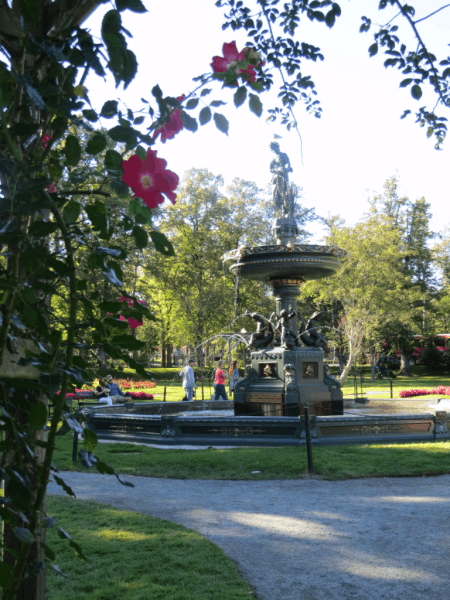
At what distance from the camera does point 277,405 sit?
43.0ft

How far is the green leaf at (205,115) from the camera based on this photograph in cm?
178

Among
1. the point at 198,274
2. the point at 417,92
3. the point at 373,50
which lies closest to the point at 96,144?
the point at 417,92

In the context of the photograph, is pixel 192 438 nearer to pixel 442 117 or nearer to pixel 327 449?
pixel 327 449

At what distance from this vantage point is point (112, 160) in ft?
4.96

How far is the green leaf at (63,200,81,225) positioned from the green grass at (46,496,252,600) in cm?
321

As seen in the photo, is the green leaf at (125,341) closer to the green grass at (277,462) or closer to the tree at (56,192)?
the tree at (56,192)

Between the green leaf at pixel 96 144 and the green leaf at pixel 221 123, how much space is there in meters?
0.44

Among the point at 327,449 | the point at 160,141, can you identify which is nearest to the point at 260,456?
the point at 327,449

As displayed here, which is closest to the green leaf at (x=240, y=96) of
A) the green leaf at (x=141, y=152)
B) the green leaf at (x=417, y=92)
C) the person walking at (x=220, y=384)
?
the green leaf at (x=141, y=152)

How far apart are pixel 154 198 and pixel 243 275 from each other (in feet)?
41.4

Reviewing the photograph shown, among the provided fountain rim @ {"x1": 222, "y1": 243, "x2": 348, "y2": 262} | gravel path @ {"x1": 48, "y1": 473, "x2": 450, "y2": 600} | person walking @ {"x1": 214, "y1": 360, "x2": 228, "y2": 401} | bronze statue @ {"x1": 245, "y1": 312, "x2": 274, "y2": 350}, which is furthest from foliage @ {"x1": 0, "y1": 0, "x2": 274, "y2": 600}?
person walking @ {"x1": 214, "y1": 360, "x2": 228, "y2": 401}

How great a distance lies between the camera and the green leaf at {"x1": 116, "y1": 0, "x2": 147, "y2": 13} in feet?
4.60

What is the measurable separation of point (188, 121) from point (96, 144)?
39cm

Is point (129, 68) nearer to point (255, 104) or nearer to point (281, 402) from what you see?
point (255, 104)
